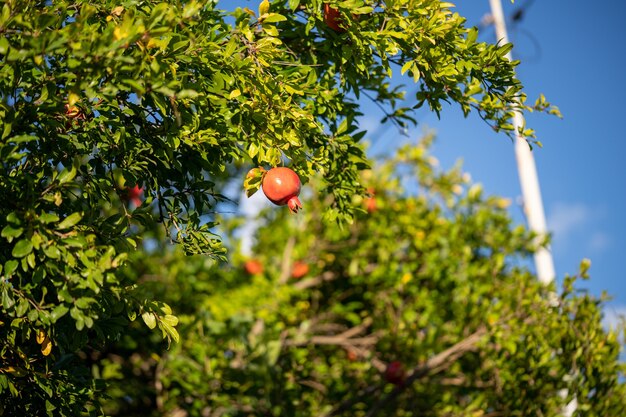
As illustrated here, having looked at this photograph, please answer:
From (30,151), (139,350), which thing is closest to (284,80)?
(30,151)

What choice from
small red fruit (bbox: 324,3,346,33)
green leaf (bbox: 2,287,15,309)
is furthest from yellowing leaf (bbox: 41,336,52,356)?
small red fruit (bbox: 324,3,346,33)

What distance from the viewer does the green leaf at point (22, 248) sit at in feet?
5.82

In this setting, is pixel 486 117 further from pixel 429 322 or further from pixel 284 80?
pixel 429 322

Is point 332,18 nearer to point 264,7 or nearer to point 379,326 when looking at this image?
point 264,7

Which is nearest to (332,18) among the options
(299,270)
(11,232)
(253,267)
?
(11,232)

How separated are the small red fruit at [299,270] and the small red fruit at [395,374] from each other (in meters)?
2.05

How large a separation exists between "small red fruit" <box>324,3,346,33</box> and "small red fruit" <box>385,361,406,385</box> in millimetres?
2994

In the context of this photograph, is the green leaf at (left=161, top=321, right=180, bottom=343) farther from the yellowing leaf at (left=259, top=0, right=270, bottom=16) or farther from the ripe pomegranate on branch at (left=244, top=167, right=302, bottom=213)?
the yellowing leaf at (left=259, top=0, right=270, bottom=16)

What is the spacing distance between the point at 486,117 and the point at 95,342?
5.99 ft

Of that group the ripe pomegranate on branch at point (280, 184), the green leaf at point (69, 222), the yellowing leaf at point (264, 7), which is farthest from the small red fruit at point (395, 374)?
the green leaf at point (69, 222)

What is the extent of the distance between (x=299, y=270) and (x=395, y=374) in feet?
7.11

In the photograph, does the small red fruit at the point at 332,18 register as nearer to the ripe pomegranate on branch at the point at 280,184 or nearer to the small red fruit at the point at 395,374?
the ripe pomegranate on branch at the point at 280,184

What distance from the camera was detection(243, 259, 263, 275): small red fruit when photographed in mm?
6816

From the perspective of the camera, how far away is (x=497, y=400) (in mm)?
4387
